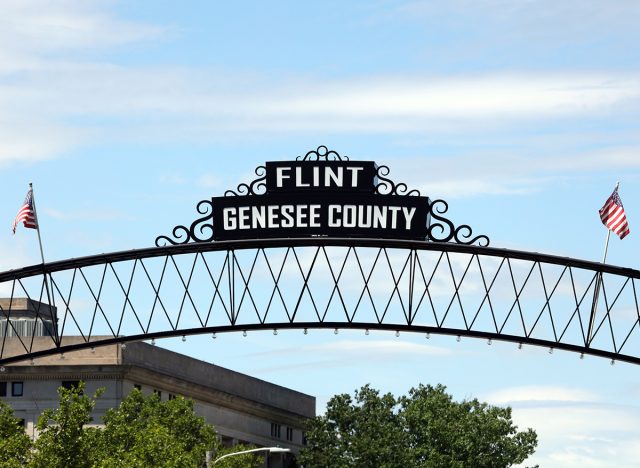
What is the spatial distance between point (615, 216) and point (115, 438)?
29.4 m

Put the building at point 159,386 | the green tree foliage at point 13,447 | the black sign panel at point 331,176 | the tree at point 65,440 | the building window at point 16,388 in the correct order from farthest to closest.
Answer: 1. the building window at point 16,388
2. the building at point 159,386
3. the tree at point 65,440
4. the green tree foliage at point 13,447
5. the black sign panel at point 331,176

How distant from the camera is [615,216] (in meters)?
60.5

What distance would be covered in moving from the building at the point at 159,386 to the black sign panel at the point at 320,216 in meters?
31.4

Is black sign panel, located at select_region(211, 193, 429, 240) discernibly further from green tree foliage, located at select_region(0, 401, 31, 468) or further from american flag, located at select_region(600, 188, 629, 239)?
green tree foliage, located at select_region(0, 401, 31, 468)

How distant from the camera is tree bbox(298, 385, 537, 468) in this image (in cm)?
12750

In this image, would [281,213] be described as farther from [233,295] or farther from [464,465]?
[464,465]

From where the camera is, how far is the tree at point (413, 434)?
127500mm

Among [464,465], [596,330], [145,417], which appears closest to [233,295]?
[596,330]

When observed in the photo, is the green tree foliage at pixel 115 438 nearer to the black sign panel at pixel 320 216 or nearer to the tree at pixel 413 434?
the black sign panel at pixel 320 216

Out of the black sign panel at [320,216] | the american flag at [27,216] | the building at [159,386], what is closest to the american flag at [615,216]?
the black sign panel at [320,216]

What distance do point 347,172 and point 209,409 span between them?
6529 cm

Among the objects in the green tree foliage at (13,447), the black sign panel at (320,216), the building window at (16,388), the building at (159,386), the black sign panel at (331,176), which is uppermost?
the building at (159,386)

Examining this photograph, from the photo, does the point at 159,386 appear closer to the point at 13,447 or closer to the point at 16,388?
the point at 16,388

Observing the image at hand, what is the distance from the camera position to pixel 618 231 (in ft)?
198
